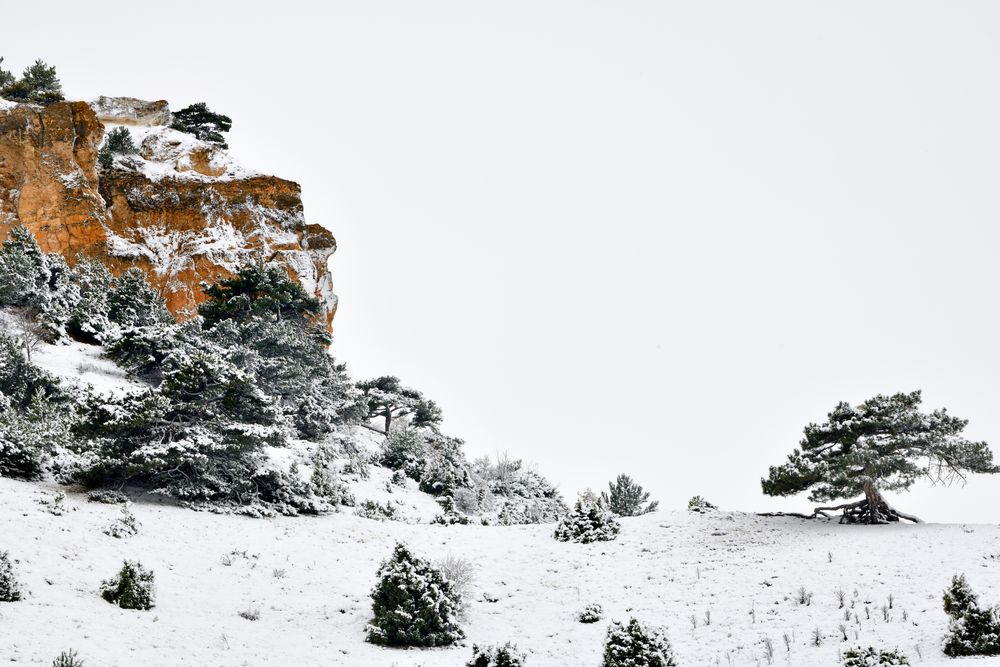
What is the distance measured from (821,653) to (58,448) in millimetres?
25490

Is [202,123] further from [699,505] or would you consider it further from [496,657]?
[496,657]

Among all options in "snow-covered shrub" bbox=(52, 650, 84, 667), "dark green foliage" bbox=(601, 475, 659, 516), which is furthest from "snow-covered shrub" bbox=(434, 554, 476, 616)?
"dark green foliage" bbox=(601, 475, 659, 516)

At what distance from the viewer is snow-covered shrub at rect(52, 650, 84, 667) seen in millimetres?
9844

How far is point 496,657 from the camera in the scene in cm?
1326

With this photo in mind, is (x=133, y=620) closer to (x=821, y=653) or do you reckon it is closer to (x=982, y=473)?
(x=821, y=653)

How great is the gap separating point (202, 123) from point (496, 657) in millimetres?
76686

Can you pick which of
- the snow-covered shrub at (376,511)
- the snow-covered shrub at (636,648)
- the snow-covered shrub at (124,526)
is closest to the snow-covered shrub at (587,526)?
the snow-covered shrub at (376,511)

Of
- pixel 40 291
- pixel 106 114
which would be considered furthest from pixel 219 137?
pixel 40 291

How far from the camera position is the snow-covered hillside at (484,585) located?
13180mm

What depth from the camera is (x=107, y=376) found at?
34656mm

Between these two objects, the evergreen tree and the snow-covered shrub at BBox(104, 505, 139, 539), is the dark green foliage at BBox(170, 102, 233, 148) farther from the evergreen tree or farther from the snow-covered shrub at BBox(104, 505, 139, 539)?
the snow-covered shrub at BBox(104, 505, 139, 539)

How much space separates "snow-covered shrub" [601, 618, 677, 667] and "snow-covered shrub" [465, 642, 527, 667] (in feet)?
6.00

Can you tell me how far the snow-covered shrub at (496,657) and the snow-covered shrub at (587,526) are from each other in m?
11.7

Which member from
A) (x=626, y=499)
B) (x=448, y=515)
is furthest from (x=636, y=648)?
(x=626, y=499)
